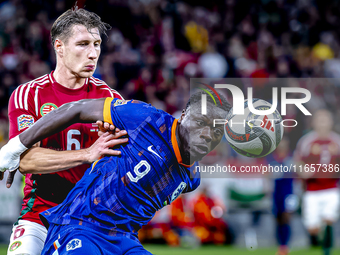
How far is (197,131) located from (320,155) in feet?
19.3

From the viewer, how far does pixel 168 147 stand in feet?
9.21

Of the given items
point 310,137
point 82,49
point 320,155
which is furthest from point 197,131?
point 310,137

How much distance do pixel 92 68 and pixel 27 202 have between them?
3.79ft

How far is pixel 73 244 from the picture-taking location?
2.54 meters

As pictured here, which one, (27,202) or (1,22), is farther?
(1,22)

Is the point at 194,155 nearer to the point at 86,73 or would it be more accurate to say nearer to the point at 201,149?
the point at 201,149

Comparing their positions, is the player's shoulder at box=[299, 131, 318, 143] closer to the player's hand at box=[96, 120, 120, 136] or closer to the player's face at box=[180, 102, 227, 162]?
the player's face at box=[180, 102, 227, 162]

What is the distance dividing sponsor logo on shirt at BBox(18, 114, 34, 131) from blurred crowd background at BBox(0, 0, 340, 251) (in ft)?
20.0

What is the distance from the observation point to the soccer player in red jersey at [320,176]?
26.4 feet

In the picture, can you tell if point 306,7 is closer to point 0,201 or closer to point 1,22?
point 1,22

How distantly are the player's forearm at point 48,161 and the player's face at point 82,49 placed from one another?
70cm

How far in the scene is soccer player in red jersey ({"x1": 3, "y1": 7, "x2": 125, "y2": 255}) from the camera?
311cm

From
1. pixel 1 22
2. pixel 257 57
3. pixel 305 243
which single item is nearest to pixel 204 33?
pixel 257 57

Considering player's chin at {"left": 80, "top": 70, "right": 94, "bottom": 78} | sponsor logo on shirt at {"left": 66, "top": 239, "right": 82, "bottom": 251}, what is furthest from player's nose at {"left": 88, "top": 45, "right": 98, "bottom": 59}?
sponsor logo on shirt at {"left": 66, "top": 239, "right": 82, "bottom": 251}
